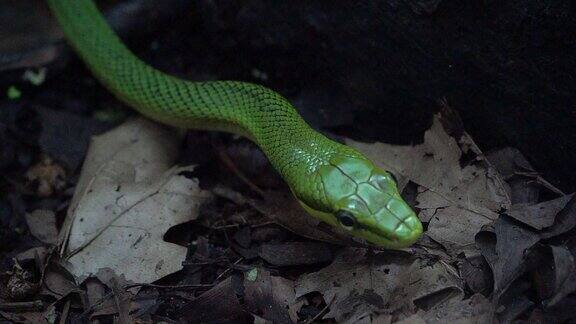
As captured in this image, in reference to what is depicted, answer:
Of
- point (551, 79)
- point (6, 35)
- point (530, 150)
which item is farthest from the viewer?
point (6, 35)

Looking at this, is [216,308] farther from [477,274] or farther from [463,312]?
[477,274]

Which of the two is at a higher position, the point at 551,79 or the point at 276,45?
the point at 551,79

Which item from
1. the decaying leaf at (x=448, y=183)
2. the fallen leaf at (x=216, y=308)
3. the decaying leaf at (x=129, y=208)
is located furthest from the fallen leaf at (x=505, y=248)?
the decaying leaf at (x=129, y=208)

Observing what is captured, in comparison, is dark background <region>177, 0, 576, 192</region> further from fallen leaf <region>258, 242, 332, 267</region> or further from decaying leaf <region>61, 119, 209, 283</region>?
fallen leaf <region>258, 242, 332, 267</region>

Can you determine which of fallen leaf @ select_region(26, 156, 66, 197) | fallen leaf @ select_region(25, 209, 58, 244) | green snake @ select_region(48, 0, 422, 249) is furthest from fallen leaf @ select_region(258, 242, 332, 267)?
fallen leaf @ select_region(26, 156, 66, 197)

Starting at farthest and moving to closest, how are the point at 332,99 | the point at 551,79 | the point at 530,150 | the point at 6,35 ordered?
the point at 6,35 → the point at 332,99 → the point at 530,150 → the point at 551,79

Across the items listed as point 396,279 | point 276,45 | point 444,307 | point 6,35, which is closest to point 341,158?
point 396,279

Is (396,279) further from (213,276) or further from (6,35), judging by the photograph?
(6,35)
